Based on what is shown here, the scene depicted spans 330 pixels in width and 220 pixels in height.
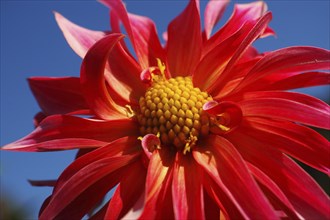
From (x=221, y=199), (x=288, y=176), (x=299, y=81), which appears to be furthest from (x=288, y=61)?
(x=221, y=199)

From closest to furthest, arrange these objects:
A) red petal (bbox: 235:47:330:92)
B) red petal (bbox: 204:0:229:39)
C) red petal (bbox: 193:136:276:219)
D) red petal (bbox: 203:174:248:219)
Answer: red petal (bbox: 193:136:276:219)
red petal (bbox: 203:174:248:219)
red petal (bbox: 235:47:330:92)
red petal (bbox: 204:0:229:39)

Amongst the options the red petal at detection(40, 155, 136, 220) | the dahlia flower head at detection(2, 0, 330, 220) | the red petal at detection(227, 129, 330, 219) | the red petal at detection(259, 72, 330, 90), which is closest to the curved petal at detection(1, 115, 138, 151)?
the dahlia flower head at detection(2, 0, 330, 220)

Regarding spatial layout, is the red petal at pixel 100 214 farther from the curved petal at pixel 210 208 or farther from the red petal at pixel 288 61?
the red petal at pixel 288 61

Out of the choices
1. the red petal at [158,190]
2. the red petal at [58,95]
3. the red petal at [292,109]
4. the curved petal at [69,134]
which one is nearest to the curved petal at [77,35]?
the red petal at [58,95]

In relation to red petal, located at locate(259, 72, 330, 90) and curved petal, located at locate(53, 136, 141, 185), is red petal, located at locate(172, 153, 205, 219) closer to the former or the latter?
curved petal, located at locate(53, 136, 141, 185)

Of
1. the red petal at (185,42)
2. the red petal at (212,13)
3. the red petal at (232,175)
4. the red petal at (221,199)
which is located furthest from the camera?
the red petal at (212,13)

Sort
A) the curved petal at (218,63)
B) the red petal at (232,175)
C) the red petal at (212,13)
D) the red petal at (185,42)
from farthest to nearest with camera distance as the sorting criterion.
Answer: the red petal at (212,13) → the red petal at (185,42) → the curved petal at (218,63) → the red petal at (232,175)

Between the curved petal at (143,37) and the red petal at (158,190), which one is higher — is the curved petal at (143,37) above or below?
above

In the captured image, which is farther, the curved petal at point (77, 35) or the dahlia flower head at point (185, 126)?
the curved petal at point (77, 35)
